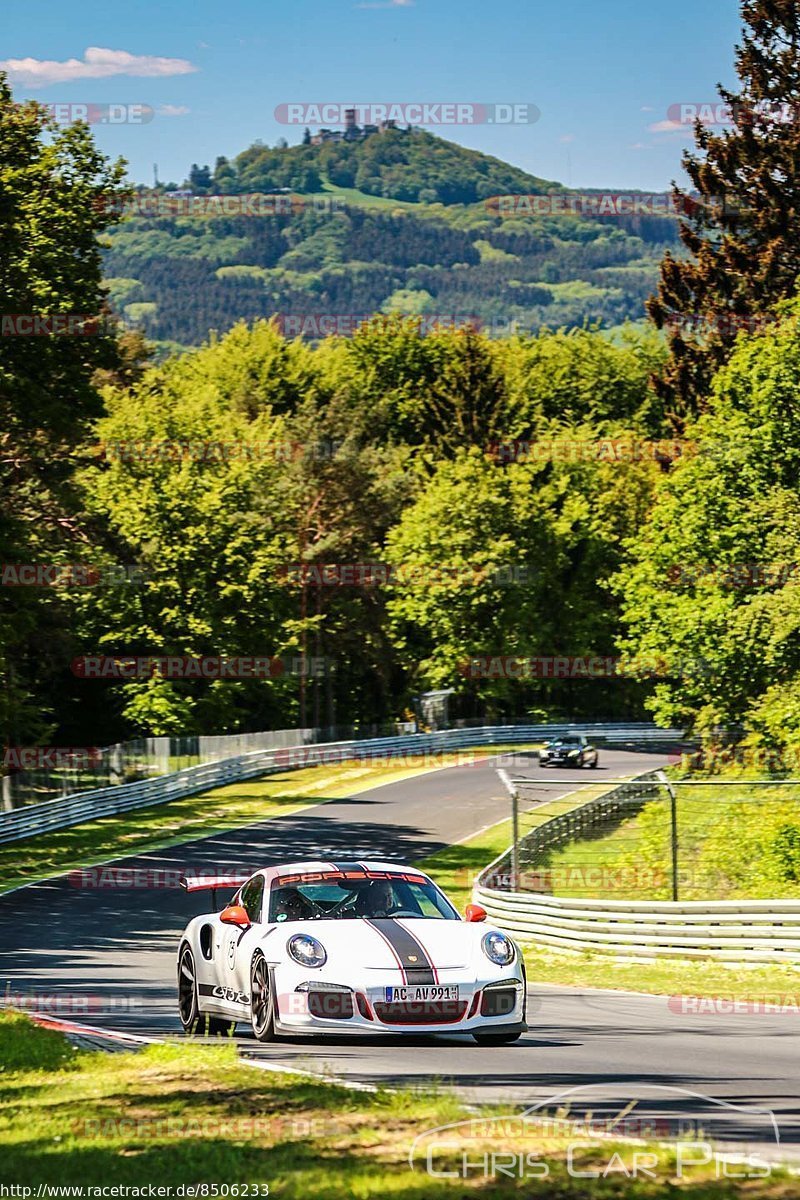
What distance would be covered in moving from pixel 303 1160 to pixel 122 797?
138ft

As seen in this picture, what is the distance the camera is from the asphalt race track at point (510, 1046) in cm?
927

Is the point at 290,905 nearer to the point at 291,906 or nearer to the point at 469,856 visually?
the point at 291,906

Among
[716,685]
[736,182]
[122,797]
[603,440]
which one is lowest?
[122,797]

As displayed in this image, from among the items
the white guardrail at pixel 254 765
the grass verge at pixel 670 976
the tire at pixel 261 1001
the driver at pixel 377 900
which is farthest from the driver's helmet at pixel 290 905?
the white guardrail at pixel 254 765

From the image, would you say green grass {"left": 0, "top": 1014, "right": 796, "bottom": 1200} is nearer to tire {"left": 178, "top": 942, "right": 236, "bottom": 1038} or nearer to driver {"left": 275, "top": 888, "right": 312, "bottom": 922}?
driver {"left": 275, "top": 888, "right": 312, "bottom": 922}

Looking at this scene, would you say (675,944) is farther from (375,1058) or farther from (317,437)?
(317,437)

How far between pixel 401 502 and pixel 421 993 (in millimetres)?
75702

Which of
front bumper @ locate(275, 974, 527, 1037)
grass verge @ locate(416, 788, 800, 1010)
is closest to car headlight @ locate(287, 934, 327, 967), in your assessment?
front bumper @ locate(275, 974, 527, 1037)

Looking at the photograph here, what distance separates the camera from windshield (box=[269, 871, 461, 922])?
12836 mm

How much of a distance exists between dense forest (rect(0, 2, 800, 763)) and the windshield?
2564 centimetres

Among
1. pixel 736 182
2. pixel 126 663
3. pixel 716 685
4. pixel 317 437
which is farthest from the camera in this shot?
pixel 317 437

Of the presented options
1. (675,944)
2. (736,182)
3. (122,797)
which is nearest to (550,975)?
(675,944)

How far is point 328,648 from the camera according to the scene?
8412 cm

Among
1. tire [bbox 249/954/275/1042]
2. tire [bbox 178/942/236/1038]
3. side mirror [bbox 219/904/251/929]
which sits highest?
side mirror [bbox 219/904/251/929]
